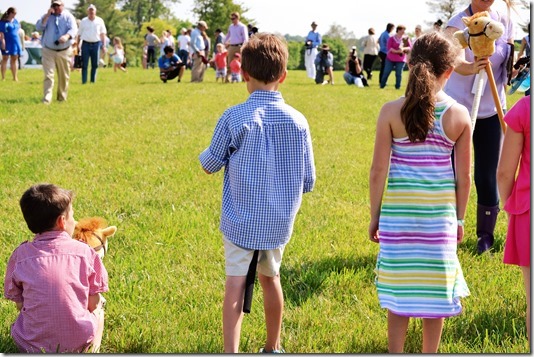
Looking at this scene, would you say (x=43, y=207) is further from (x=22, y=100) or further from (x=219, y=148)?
(x=22, y=100)

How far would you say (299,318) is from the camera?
401cm

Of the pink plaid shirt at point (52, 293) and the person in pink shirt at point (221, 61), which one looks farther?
the person in pink shirt at point (221, 61)

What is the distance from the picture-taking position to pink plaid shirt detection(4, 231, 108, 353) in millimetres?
3387

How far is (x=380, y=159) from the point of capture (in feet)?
11.0

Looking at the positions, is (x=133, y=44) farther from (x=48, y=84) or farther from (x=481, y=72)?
(x=481, y=72)

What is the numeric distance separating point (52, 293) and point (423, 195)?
5.78ft

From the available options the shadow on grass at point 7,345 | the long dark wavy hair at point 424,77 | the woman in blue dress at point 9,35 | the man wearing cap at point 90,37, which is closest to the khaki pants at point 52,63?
the man wearing cap at point 90,37

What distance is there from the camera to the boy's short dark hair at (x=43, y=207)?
11.3ft

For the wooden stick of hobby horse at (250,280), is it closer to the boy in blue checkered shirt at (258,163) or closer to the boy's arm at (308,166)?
the boy in blue checkered shirt at (258,163)

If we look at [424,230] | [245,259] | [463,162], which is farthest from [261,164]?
[463,162]

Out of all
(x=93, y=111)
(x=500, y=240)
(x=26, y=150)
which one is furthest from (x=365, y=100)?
(x=500, y=240)

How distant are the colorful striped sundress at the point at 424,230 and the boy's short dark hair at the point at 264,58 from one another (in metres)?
0.65

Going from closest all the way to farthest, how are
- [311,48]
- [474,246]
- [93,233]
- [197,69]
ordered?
1. [93,233]
2. [474,246]
3. [197,69]
4. [311,48]

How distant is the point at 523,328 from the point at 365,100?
44.4ft
